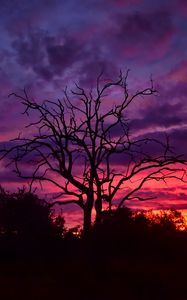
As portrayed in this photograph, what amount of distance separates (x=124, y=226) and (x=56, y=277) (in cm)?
1585

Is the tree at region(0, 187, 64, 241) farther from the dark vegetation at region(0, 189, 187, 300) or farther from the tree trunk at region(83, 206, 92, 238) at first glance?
the tree trunk at region(83, 206, 92, 238)

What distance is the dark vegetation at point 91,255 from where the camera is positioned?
1898 cm

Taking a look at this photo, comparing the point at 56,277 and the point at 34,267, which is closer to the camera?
the point at 56,277

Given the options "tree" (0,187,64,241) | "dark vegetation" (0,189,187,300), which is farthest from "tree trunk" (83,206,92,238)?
"tree" (0,187,64,241)

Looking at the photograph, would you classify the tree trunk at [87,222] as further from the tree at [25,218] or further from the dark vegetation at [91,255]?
the tree at [25,218]

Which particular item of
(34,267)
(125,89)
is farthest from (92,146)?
(34,267)

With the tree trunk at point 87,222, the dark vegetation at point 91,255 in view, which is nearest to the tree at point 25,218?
the dark vegetation at point 91,255

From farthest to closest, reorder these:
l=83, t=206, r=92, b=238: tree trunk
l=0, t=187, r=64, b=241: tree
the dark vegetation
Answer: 1. l=0, t=187, r=64, b=241: tree
2. l=83, t=206, r=92, b=238: tree trunk
3. the dark vegetation

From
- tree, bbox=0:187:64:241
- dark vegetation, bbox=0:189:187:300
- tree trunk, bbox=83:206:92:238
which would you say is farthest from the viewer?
tree, bbox=0:187:64:241

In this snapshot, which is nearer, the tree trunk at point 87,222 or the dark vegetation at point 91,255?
the dark vegetation at point 91,255

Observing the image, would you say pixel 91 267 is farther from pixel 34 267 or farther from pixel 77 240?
pixel 77 240

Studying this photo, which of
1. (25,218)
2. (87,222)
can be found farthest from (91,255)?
(25,218)

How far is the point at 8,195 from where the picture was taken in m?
34.4

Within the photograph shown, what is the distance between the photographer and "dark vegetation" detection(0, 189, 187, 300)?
747 inches
